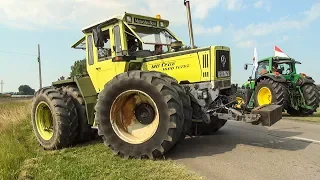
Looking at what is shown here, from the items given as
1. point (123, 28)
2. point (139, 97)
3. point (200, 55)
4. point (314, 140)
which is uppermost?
point (123, 28)

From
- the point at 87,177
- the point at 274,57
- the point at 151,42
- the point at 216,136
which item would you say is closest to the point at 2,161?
the point at 87,177

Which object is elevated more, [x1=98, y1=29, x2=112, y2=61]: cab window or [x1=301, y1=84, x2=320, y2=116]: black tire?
[x1=98, y1=29, x2=112, y2=61]: cab window

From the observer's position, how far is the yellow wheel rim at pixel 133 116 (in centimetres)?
620

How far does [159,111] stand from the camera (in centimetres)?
584

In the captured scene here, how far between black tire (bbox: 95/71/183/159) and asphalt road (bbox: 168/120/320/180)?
1.59 feet

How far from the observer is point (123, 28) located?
7312mm

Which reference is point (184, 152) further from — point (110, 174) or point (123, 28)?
point (123, 28)

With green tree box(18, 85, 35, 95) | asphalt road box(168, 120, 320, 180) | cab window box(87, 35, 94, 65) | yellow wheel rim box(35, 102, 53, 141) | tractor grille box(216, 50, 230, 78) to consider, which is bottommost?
green tree box(18, 85, 35, 95)

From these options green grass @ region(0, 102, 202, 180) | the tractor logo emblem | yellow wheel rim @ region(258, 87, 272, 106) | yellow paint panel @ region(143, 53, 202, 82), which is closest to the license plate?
the tractor logo emblem

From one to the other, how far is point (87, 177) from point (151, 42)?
358cm

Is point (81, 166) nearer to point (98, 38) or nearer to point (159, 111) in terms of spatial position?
point (159, 111)

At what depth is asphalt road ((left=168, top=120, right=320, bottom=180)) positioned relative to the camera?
504cm

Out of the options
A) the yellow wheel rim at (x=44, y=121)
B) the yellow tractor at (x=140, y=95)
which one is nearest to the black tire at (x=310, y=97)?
the yellow tractor at (x=140, y=95)

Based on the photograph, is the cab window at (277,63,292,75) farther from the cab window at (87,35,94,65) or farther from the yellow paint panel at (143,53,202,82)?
the cab window at (87,35,94,65)
